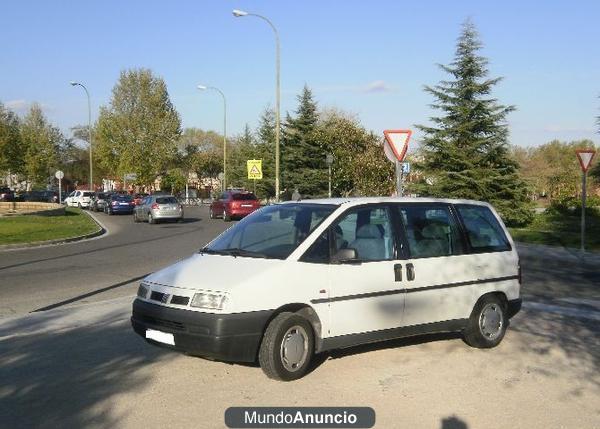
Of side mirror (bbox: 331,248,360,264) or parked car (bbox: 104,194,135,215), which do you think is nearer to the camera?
side mirror (bbox: 331,248,360,264)

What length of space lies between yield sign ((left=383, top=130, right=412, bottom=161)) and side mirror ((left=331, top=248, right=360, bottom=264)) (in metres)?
5.27

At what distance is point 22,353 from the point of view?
6645mm

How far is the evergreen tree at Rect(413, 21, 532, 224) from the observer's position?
102 ft

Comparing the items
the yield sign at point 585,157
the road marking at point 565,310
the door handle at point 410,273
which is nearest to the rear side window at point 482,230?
the door handle at point 410,273

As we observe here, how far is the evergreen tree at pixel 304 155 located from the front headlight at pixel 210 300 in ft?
140

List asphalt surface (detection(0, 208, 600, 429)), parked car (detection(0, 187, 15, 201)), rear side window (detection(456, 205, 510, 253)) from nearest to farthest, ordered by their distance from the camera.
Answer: asphalt surface (detection(0, 208, 600, 429)) → rear side window (detection(456, 205, 510, 253)) → parked car (detection(0, 187, 15, 201))

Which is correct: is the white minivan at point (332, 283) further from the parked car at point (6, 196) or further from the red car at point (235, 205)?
the parked car at point (6, 196)

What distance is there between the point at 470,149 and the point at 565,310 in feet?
75.5

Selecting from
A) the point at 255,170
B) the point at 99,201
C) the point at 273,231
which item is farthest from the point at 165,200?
the point at 273,231

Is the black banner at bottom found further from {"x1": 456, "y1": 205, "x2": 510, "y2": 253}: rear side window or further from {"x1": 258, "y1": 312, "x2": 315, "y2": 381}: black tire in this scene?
{"x1": 456, "y1": 205, "x2": 510, "y2": 253}: rear side window

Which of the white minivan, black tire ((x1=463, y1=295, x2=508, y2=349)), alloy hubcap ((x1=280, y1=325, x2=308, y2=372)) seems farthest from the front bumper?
black tire ((x1=463, y1=295, x2=508, y2=349))

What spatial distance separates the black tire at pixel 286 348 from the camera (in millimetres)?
5496

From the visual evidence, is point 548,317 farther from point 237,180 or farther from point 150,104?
point 237,180

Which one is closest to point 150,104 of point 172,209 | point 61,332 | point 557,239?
point 172,209
